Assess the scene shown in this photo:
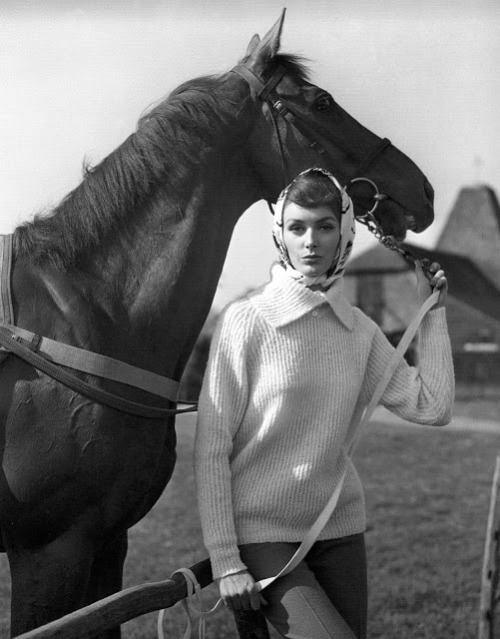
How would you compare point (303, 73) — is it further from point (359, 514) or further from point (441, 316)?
point (359, 514)

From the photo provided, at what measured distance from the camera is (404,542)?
7266 millimetres

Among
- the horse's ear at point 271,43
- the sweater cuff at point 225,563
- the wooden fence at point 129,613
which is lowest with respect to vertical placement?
the wooden fence at point 129,613

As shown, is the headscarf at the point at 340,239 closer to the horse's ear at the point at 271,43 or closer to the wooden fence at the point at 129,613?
the horse's ear at the point at 271,43

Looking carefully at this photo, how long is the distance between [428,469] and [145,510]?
9.40 m

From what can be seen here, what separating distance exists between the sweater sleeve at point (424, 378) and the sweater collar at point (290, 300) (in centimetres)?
19

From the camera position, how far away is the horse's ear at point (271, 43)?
9.76 ft

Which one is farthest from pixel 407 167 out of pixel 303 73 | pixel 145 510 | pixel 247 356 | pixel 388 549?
pixel 388 549

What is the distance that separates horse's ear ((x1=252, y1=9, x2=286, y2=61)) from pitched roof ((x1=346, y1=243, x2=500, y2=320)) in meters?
32.8

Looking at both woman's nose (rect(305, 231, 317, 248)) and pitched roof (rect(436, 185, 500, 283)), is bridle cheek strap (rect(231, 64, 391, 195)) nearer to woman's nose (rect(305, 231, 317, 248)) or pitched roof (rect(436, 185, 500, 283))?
woman's nose (rect(305, 231, 317, 248))

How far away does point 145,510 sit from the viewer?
269 cm

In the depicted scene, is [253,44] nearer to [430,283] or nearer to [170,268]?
[170,268]

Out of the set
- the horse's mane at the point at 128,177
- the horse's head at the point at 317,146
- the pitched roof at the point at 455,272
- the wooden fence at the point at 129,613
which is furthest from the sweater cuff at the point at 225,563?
the pitched roof at the point at 455,272

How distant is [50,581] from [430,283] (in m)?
1.61

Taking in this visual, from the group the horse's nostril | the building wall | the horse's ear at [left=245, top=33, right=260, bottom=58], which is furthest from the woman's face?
the building wall
